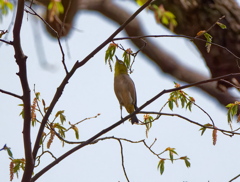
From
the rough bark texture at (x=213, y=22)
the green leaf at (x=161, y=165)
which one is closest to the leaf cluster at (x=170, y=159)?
the green leaf at (x=161, y=165)

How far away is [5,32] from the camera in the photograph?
2359mm

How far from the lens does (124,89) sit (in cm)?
355

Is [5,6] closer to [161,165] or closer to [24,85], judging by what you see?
[24,85]

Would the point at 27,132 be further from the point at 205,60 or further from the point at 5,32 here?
the point at 205,60

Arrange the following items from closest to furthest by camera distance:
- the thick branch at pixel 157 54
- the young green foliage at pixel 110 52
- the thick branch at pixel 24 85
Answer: the thick branch at pixel 24 85
the young green foliage at pixel 110 52
the thick branch at pixel 157 54

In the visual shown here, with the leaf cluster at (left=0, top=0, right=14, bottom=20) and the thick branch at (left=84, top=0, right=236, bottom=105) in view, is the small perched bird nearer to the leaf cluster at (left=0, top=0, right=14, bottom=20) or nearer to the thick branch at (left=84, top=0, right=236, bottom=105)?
the thick branch at (left=84, top=0, right=236, bottom=105)

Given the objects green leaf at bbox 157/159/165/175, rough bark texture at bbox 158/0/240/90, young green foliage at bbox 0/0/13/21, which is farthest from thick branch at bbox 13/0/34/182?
rough bark texture at bbox 158/0/240/90

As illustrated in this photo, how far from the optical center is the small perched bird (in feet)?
11.6

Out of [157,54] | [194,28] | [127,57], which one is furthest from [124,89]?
[127,57]

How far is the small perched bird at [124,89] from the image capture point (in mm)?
3547

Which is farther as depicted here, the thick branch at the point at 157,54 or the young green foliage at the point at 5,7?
the thick branch at the point at 157,54

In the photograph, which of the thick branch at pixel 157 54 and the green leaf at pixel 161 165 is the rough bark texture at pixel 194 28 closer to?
the thick branch at pixel 157 54

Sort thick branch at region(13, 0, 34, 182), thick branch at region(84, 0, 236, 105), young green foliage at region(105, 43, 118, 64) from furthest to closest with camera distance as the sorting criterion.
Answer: thick branch at region(84, 0, 236, 105)
young green foliage at region(105, 43, 118, 64)
thick branch at region(13, 0, 34, 182)

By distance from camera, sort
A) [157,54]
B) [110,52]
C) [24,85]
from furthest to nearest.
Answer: [157,54] < [110,52] < [24,85]
